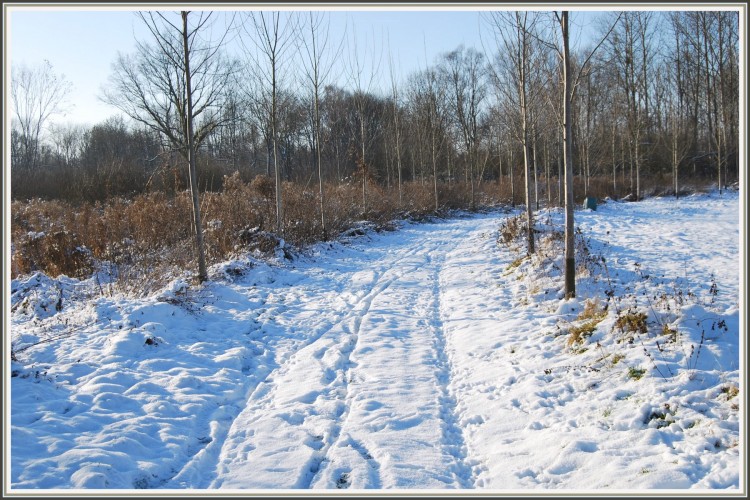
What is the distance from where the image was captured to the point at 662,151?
38.5 metres

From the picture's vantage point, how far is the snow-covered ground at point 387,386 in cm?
363

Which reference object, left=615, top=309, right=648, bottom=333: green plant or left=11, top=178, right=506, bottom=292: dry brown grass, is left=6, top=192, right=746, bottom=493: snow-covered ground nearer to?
left=615, top=309, right=648, bottom=333: green plant

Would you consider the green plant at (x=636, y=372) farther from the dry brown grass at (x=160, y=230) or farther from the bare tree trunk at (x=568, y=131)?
the dry brown grass at (x=160, y=230)

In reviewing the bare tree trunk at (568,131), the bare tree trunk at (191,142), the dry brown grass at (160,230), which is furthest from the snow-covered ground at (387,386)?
the dry brown grass at (160,230)

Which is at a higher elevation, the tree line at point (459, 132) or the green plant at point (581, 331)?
the tree line at point (459, 132)

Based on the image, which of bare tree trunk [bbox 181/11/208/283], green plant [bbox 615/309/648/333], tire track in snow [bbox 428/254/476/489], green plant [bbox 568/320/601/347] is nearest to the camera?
tire track in snow [bbox 428/254/476/489]

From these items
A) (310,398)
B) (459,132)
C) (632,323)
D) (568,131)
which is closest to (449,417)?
(310,398)

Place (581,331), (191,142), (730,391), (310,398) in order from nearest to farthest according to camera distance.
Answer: (730,391), (310,398), (581,331), (191,142)

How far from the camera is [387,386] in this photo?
17.2 ft

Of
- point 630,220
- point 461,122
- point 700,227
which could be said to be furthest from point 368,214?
point 461,122

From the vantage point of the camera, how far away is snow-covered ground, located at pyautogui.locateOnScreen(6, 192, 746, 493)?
11.9 feet

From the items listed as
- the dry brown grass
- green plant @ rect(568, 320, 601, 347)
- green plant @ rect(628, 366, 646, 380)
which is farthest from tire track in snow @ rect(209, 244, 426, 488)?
the dry brown grass

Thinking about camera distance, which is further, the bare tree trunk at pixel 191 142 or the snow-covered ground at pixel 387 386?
the bare tree trunk at pixel 191 142

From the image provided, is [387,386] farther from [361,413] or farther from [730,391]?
[730,391]
